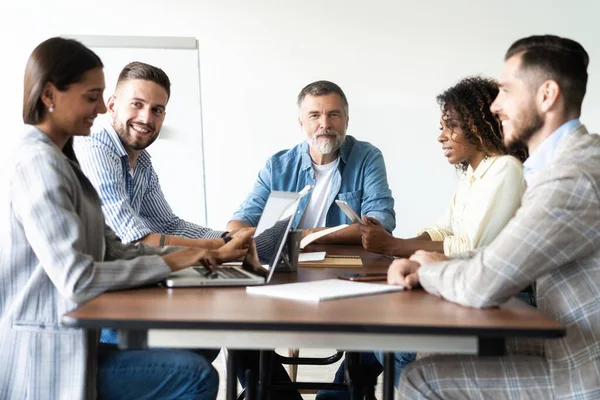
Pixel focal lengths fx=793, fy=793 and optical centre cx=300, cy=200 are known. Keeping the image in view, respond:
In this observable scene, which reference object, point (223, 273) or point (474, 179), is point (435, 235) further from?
point (223, 273)

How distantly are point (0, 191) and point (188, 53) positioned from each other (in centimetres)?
139

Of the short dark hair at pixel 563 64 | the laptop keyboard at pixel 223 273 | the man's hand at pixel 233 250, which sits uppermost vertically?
the short dark hair at pixel 563 64

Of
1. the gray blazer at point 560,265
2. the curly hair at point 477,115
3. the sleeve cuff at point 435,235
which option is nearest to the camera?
the gray blazer at point 560,265

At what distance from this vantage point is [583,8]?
4922 millimetres

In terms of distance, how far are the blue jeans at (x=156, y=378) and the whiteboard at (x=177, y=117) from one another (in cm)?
300

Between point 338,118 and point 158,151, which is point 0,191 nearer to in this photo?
point 158,151

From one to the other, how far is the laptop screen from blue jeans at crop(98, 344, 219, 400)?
0.30 metres

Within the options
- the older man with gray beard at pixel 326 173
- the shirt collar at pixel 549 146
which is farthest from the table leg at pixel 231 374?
the older man with gray beard at pixel 326 173

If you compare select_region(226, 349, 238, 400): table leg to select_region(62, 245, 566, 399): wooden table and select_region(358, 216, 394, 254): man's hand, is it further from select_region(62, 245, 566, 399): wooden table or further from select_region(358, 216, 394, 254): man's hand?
select_region(358, 216, 394, 254): man's hand

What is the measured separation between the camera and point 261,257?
221 centimetres

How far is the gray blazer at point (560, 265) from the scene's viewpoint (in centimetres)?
160

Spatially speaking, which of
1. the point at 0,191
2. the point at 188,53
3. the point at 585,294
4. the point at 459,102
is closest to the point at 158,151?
the point at 188,53

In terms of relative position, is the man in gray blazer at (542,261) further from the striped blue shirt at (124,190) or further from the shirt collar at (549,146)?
the striped blue shirt at (124,190)

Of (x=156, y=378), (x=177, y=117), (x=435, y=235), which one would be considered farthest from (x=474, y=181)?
(x=177, y=117)
